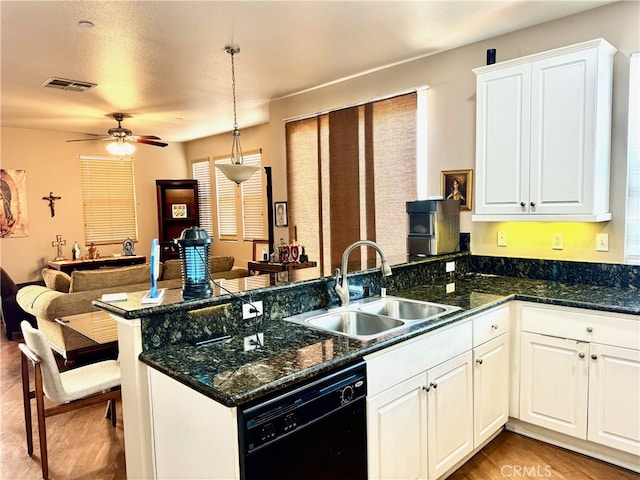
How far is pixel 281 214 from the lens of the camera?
5258 mm

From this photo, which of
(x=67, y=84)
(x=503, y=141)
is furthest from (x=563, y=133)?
(x=67, y=84)

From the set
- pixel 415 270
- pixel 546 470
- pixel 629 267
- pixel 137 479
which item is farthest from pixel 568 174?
pixel 137 479

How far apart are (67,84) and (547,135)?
13.9ft

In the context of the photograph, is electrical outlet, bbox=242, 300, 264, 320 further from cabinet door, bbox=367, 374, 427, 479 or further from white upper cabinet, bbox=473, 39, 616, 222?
white upper cabinet, bbox=473, 39, 616, 222

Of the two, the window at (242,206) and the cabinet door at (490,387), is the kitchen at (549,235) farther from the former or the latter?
the window at (242,206)

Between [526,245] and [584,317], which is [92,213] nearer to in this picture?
[526,245]

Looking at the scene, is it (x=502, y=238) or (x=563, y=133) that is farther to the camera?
(x=502, y=238)

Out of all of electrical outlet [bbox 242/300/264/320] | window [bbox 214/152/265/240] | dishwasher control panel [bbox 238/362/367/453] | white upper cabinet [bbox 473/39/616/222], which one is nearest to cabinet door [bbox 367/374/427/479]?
dishwasher control panel [bbox 238/362/367/453]

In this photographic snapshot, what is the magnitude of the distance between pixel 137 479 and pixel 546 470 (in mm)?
2135

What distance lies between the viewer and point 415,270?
120 inches

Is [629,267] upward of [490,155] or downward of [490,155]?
downward

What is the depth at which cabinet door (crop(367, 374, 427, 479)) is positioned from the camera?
70.7 inches

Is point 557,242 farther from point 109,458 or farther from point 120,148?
point 120,148

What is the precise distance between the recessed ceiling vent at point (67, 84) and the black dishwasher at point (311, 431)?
13.1 ft
